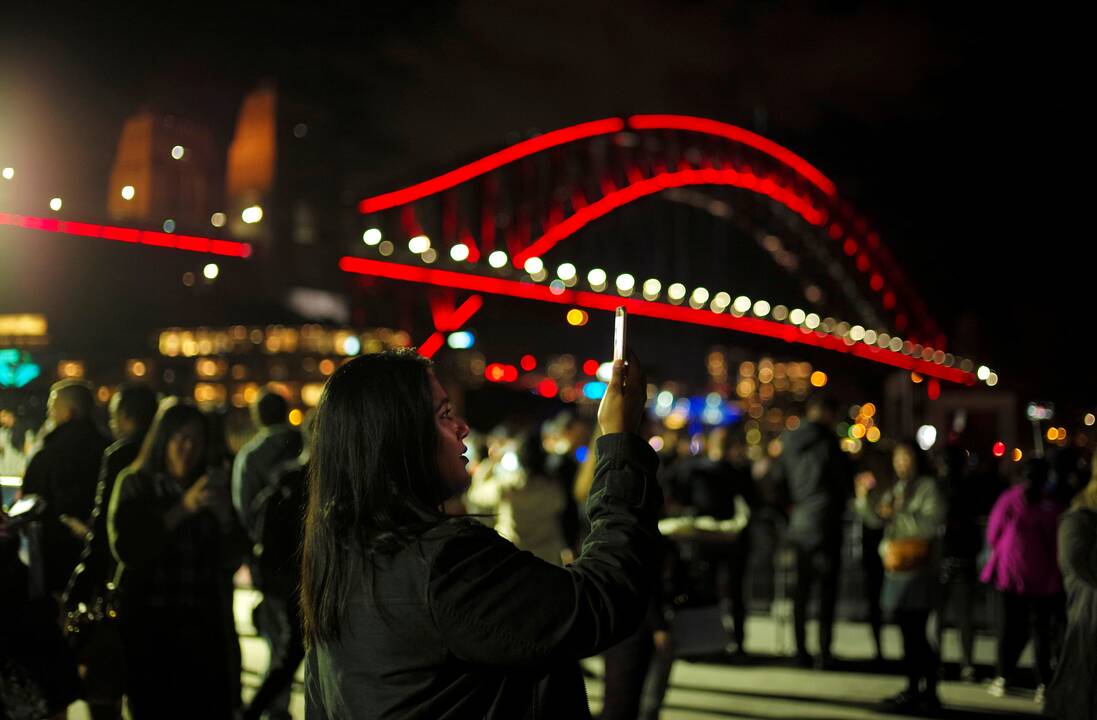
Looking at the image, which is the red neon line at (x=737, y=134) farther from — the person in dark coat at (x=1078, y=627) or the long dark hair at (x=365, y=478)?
the long dark hair at (x=365, y=478)

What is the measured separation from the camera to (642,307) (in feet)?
150

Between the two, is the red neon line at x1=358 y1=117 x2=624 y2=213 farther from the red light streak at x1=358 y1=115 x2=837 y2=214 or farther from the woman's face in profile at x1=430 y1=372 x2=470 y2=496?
the woman's face in profile at x1=430 y1=372 x2=470 y2=496

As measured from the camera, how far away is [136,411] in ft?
18.5

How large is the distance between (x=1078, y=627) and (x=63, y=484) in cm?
454

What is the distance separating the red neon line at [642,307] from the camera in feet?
114

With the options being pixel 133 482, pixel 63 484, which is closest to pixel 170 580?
pixel 133 482

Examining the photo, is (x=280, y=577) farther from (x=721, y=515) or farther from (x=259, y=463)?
(x=721, y=515)

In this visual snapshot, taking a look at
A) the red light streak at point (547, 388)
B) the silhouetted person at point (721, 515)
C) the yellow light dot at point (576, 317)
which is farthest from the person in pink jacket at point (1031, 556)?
the red light streak at point (547, 388)

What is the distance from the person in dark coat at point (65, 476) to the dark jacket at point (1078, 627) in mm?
4392

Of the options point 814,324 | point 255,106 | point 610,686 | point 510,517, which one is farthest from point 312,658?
point 814,324

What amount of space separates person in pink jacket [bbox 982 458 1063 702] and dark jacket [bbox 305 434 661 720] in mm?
6245

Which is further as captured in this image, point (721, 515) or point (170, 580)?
point (721, 515)

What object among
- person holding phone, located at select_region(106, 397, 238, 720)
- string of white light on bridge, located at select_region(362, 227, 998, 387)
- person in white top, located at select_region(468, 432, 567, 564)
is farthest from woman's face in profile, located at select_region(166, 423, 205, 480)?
string of white light on bridge, located at select_region(362, 227, 998, 387)

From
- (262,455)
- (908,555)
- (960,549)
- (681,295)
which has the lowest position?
(960,549)
